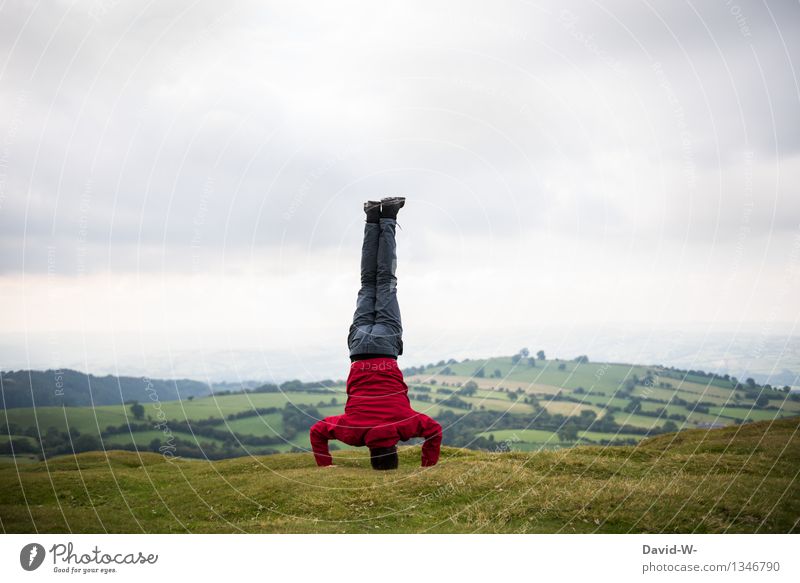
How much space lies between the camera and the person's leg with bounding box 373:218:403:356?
14.8 m

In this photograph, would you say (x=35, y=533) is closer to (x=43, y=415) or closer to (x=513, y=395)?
(x=43, y=415)

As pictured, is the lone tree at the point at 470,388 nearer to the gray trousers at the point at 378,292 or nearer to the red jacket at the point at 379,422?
the gray trousers at the point at 378,292

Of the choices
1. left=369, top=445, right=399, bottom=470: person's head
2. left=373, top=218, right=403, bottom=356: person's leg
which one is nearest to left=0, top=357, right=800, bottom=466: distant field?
left=369, top=445, right=399, bottom=470: person's head

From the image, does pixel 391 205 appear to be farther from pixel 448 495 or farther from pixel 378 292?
pixel 448 495

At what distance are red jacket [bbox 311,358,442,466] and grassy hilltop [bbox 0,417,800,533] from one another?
2.49 ft

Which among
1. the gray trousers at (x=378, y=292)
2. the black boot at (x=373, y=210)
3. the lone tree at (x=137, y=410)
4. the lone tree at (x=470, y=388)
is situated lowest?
the lone tree at (x=137, y=410)

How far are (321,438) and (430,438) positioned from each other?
238cm

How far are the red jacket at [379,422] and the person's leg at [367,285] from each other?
1230mm

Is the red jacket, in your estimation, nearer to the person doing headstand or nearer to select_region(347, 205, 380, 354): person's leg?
the person doing headstand

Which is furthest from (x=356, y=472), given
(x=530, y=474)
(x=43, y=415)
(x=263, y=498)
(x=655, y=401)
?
(x=655, y=401)

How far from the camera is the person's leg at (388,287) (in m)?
14.8

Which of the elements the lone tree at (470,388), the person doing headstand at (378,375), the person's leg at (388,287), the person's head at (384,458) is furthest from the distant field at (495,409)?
the person's leg at (388,287)

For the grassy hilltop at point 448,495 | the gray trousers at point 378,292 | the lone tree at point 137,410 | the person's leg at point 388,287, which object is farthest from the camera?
the lone tree at point 137,410
